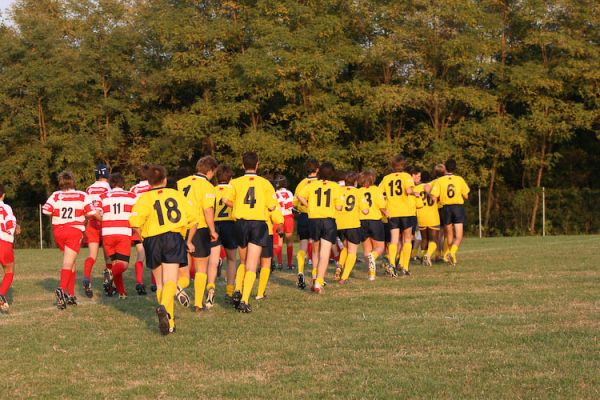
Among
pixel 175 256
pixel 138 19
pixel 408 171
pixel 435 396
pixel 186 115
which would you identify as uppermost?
pixel 138 19

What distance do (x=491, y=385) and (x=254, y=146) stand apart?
29.8m

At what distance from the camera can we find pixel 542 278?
46.6ft

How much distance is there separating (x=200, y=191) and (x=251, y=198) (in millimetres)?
691

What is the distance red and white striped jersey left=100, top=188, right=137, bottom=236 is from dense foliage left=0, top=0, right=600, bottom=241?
22483mm

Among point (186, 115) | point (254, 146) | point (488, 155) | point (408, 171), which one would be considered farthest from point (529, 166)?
point (408, 171)

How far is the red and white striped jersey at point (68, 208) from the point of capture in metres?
12.5

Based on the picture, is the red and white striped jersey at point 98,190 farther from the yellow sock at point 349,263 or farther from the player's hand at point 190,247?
the yellow sock at point 349,263

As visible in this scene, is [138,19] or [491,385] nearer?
[491,385]

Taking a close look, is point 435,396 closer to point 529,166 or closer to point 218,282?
point 218,282

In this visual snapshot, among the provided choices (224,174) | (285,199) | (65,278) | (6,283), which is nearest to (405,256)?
(285,199)

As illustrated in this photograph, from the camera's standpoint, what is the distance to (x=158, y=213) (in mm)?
9844

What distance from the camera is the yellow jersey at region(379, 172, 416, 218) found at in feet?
53.9

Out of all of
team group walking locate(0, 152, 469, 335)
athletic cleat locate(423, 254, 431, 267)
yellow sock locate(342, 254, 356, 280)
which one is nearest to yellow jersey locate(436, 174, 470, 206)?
team group walking locate(0, 152, 469, 335)

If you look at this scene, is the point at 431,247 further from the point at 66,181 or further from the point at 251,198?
the point at 66,181
